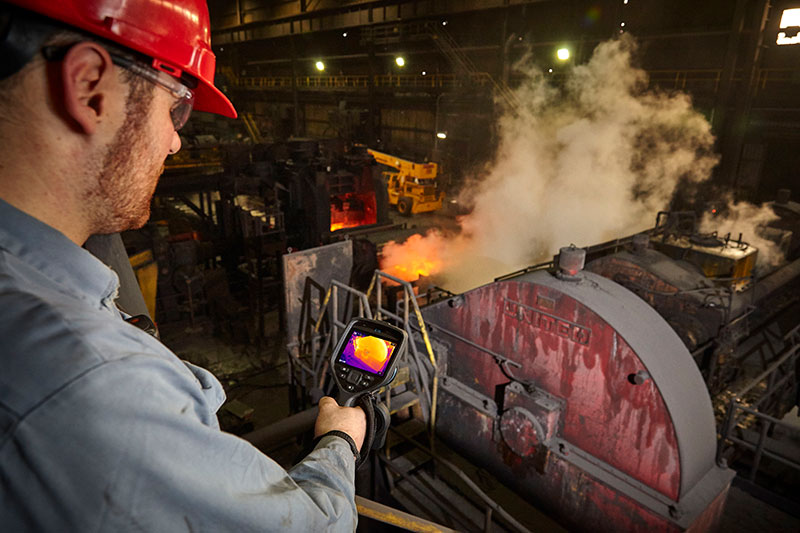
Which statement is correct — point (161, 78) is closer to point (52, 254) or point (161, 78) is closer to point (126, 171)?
point (126, 171)

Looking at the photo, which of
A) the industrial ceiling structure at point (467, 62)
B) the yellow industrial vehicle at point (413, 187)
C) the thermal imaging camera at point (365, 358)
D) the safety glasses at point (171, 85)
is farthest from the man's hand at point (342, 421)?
the industrial ceiling structure at point (467, 62)

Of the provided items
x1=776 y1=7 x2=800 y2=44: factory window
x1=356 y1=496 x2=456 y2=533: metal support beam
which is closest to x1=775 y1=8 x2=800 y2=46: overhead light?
x1=776 y1=7 x2=800 y2=44: factory window

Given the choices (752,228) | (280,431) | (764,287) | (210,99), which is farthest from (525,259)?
(210,99)

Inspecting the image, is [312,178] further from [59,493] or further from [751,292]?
[59,493]

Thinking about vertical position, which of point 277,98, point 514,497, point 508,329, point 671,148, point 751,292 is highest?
point 277,98

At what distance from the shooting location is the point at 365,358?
2.08 meters

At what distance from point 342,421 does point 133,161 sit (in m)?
0.98

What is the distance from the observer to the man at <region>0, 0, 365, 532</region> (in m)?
0.70

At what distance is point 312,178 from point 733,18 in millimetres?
14899

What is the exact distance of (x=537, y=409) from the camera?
4277 millimetres

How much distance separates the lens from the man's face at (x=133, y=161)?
3.37 feet

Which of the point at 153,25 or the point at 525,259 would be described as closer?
the point at 153,25

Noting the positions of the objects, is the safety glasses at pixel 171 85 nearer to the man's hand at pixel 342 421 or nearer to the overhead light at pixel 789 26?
the man's hand at pixel 342 421

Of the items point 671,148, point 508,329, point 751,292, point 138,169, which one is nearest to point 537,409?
point 508,329
